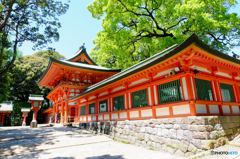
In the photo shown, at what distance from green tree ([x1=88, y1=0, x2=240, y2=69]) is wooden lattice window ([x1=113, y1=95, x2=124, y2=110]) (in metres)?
7.29

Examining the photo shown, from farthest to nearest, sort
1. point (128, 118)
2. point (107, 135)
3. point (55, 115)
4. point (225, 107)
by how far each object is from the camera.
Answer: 1. point (55, 115)
2. point (107, 135)
3. point (128, 118)
4. point (225, 107)

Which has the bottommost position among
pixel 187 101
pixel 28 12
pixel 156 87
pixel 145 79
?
pixel 187 101

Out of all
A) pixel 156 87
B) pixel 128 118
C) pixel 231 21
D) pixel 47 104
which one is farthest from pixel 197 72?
pixel 47 104

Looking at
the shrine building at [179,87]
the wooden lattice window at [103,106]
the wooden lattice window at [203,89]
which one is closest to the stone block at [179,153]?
the shrine building at [179,87]

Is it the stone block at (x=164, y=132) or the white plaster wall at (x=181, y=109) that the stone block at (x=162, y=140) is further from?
the white plaster wall at (x=181, y=109)

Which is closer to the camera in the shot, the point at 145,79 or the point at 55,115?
the point at 145,79

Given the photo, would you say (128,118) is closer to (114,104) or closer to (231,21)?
(114,104)

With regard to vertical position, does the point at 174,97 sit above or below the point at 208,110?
above

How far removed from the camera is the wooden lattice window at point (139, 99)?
304 inches

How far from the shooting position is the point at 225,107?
680cm

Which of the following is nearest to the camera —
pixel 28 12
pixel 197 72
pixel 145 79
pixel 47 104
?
pixel 197 72

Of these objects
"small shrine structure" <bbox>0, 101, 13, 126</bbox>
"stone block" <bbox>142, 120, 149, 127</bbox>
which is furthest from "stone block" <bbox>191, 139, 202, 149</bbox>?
"small shrine structure" <bbox>0, 101, 13, 126</bbox>

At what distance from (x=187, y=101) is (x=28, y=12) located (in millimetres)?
11624

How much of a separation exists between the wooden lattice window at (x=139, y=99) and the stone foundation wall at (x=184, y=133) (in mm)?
931
